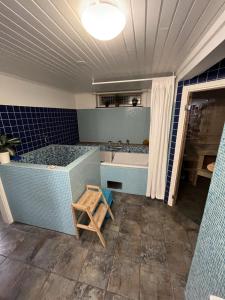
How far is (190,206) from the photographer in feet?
7.42

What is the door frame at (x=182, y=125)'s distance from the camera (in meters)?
1.47

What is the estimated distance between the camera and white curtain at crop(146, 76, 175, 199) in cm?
193

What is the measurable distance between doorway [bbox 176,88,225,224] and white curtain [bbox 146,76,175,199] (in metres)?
0.61

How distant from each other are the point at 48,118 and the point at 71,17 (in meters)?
2.14

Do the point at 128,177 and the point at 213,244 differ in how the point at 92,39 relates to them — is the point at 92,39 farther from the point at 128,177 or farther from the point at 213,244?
the point at 128,177

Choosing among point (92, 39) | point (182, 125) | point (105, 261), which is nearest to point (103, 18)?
point (92, 39)

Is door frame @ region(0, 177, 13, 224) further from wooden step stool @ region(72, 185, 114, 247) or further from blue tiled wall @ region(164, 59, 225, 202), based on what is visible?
blue tiled wall @ region(164, 59, 225, 202)

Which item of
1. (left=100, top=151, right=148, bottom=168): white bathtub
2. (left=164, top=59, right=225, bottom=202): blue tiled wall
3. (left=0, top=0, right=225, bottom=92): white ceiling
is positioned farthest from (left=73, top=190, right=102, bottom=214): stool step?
(left=0, top=0, right=225, bottom=92): white ceiling

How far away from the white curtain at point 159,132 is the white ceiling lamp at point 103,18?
1.36 m

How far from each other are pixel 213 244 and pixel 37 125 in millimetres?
2794

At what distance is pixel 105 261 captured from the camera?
145 cm

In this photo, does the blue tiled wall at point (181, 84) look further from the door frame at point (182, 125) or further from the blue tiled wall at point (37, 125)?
the blue tiled wall at point (37, 125)

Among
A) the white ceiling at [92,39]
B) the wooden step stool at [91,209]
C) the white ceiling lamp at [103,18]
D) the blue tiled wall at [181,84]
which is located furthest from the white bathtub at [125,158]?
the white ceiling lamp at [103,18]

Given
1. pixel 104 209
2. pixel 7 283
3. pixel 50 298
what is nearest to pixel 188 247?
pixel 104 209
